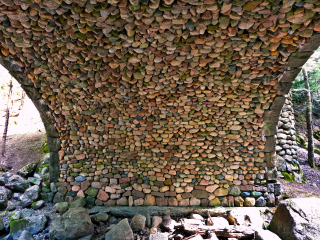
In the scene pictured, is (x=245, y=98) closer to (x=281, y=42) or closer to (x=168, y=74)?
(x=281, y=42)

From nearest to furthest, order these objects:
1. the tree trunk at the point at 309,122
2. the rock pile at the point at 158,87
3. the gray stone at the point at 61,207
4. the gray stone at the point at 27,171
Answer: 1. the rock pile at the point at 158,87
2. the gray stone at the point at 61,207
3. the gray stone at the point at 27,171
4. the tree trunk at the point at 309,122

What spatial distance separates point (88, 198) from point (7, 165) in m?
3.21

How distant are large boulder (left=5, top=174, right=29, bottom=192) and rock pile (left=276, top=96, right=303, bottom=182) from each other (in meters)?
6.23

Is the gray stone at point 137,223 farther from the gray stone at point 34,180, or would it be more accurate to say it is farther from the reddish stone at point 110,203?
the gray stone at point 34,180

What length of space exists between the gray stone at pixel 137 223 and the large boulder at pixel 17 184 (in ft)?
8.95

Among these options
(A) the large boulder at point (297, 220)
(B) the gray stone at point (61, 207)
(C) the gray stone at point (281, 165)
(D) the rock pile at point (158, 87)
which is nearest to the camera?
(D) the rock pile at point (158, 87)

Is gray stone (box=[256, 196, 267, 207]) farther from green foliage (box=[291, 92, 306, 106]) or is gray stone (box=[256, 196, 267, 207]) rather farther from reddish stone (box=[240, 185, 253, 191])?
green foliage (box=[291, 92, 306, 106])

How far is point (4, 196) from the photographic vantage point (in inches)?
178

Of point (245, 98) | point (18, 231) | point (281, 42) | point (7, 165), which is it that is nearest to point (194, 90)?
point (245, 98)

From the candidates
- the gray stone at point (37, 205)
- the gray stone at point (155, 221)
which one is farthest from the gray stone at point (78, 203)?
the gray stone at point (155, 221)

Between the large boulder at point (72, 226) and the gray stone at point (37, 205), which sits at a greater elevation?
the gray stone at point (37, 205)

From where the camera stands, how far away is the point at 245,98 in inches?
155

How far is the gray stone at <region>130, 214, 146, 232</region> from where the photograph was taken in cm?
397

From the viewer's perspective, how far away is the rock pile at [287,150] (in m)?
5.68
